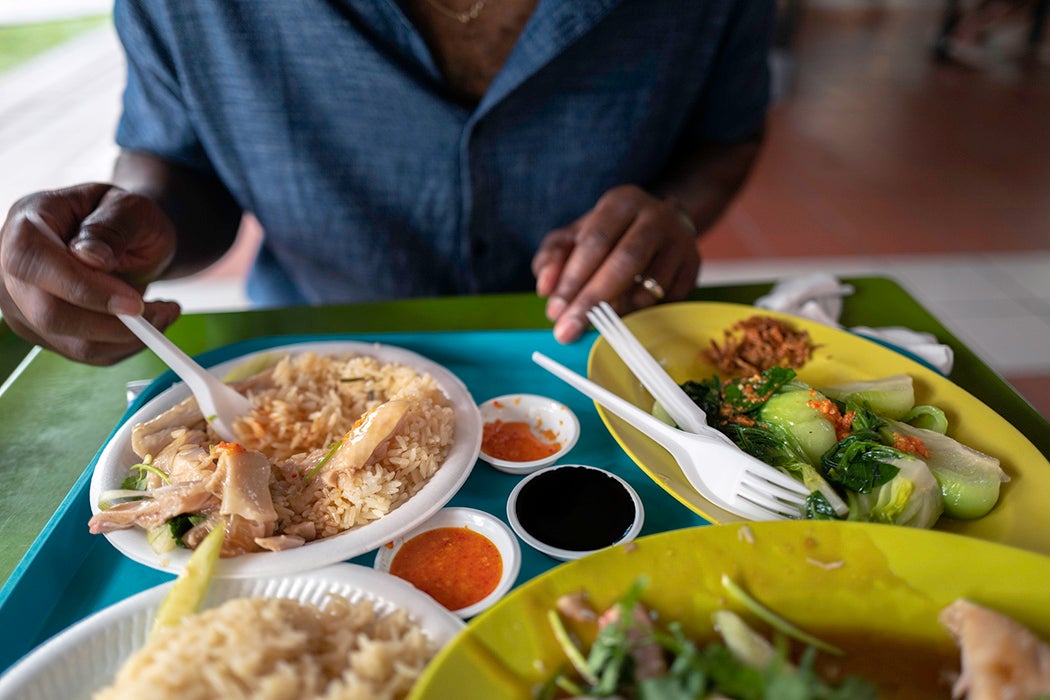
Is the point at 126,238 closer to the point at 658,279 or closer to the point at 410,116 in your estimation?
the point at 410,116

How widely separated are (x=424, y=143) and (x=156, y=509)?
51.4 inches

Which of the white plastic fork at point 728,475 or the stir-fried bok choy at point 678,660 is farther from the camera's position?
the white plastic fork at point 728,475

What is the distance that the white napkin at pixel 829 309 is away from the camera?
1.73 meters

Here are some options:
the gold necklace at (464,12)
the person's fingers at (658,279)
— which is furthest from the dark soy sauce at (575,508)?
the gold necklace at (464,12)

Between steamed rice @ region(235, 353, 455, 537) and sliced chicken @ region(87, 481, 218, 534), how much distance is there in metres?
0.14

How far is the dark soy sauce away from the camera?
126 cm

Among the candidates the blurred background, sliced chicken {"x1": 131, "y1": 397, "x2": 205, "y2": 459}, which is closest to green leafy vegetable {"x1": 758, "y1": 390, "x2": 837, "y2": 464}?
sliced chicken {"x1": 131, "y1": 397, "x2": 205, "y2": 459}

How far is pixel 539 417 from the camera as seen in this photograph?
1.61 meters

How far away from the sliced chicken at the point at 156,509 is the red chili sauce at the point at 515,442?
59 cm

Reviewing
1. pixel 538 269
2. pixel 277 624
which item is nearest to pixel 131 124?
pixel 538 269

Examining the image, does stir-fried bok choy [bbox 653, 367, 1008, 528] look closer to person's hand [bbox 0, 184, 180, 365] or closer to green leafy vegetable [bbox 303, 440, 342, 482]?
green leafy vegetable [bbox 303, 440, 342, 482]

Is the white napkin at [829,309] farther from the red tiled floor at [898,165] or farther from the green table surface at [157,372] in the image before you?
the red tiled floor at [898,165]

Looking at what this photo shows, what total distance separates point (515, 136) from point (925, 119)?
305 inches

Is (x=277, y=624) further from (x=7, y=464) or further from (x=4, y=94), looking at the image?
(x=4, y=94)
